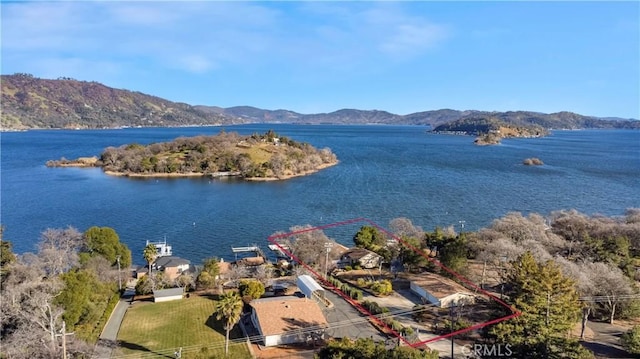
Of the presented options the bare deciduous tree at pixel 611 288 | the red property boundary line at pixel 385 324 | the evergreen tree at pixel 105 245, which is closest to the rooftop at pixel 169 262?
the evergreen tree at pixel 105 245

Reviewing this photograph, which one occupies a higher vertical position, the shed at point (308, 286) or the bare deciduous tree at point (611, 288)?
the bare deciduous tree at point (611, 288)

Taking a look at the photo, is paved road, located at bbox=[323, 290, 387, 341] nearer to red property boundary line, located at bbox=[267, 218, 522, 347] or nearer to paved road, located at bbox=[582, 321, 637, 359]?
red property boundary line, located at bbox=[267, 218, 522, 347]

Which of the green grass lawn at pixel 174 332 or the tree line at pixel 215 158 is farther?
the tree line at pixel 215 158

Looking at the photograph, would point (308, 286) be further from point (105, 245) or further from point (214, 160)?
point (214, 160)

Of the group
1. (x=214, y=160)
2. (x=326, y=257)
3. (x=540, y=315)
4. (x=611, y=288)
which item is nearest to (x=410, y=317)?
(x=540, y=315)

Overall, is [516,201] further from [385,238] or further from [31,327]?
[31,327]

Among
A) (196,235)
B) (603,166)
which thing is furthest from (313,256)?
(603,166)

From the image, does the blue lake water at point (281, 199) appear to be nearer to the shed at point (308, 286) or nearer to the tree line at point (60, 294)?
the tree line at point (60, 294)
